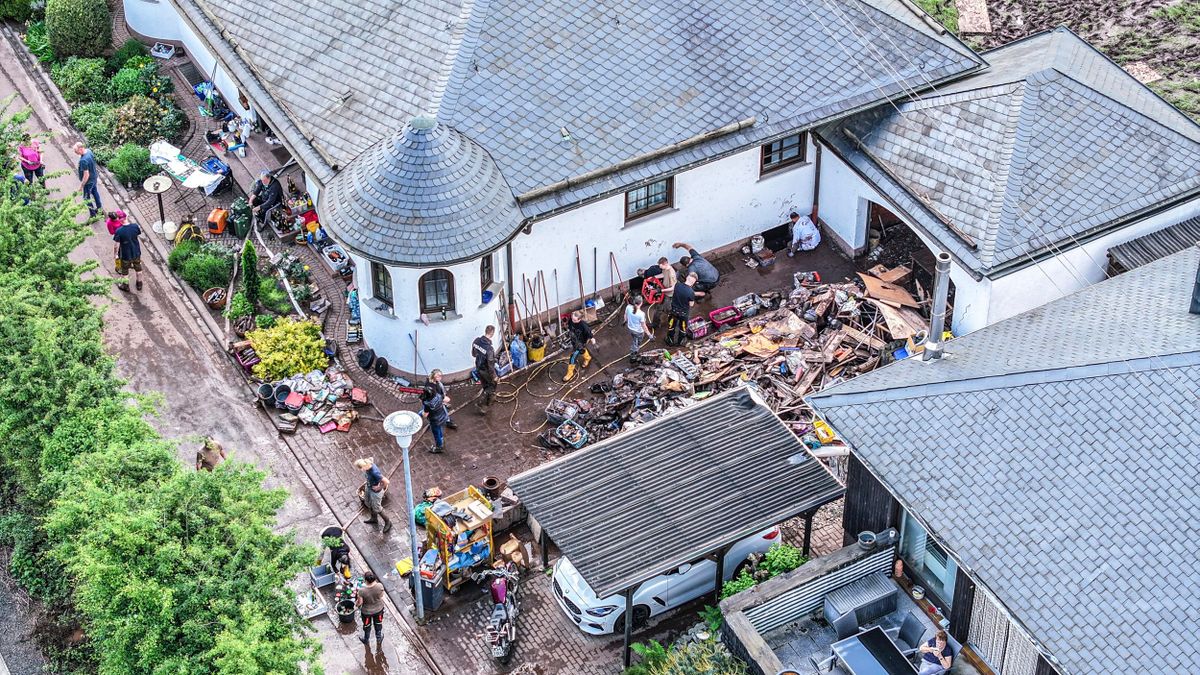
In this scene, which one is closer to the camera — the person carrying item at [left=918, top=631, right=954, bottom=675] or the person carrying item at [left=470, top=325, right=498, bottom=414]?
the person carrying item at [left=918, top=631, right=954, bottom=675]

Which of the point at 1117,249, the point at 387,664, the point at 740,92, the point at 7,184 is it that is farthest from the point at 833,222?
the point at 7,184

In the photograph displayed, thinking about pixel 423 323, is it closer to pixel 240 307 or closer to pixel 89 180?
pixel 240 307

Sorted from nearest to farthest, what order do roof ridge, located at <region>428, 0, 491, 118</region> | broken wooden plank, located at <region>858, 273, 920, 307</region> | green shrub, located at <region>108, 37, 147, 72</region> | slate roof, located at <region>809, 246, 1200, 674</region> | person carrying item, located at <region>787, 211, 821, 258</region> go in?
slate roof, located at <region>809, 246, 1200, 674</region> → roof ridge, located at <region>428, 0, 491, 118</region> → broken wooden plank, located at <region>858, 273, 920, 307</region> → person carrying item, located at <region>787, 211, 821, 258</region> → green shrub, located at <region>108, 37, 147, 72</region>

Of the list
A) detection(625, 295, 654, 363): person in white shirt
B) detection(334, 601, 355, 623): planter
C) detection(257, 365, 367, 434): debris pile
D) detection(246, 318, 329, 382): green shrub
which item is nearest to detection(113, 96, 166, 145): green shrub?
detection(246, 318, 329, 382): green shrub

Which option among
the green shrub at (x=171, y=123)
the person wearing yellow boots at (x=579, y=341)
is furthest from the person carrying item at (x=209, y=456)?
the green shrub at (x=171, y=123)

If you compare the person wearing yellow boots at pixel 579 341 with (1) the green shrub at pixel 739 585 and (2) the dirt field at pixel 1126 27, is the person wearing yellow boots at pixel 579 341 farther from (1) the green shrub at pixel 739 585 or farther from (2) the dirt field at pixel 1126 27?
(2) the dirt field at pixel 1126 27

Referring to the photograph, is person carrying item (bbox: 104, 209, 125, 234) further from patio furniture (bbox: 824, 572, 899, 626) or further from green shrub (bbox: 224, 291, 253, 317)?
patio furniture (bbox: 824, 572, 899, 626)
